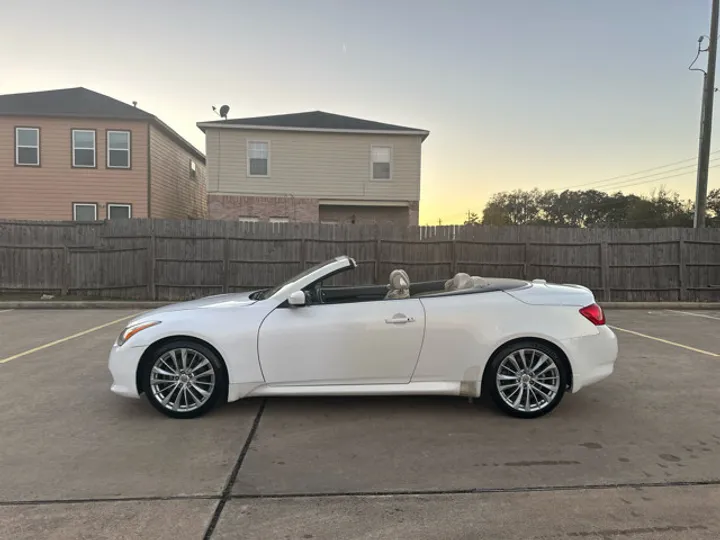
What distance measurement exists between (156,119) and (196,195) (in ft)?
24.0

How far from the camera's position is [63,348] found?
740 centimetres

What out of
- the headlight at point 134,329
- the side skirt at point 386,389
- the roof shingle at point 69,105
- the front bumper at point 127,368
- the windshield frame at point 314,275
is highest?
the roof shingle at point 69,105

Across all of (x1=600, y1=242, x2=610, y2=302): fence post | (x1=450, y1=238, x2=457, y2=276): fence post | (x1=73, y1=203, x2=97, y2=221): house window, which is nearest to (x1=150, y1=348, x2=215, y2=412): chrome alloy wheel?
(x1=450, y1=238, x2=457, y2=276): fence post

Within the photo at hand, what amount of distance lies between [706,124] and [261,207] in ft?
49.5

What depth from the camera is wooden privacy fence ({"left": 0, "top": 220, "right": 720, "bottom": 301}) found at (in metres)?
13.8

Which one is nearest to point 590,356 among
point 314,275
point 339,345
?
point 339,345

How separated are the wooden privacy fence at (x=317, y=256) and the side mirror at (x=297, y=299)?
31.5 feet

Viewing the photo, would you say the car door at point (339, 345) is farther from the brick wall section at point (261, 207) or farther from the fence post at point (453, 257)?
the brick wall section at point (261, 207)

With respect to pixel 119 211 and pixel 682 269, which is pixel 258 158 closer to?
pixel 119 211

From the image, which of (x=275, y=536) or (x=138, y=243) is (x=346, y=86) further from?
(x=275, y=536)

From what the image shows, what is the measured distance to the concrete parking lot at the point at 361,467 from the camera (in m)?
2.75

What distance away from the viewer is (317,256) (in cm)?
1418

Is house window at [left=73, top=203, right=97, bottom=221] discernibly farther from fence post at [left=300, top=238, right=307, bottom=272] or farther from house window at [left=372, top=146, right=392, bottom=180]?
house window at [left=372, top=146, right=392, bottom=180]

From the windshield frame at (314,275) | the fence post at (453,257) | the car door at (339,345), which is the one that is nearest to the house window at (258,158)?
the fence post at (453,257)
